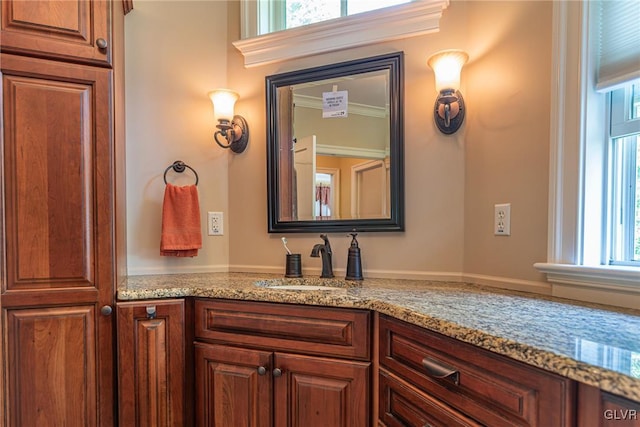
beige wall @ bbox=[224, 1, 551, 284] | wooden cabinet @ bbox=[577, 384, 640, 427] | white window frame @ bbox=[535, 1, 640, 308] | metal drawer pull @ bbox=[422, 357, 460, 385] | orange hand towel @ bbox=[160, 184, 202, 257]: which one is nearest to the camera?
wooden cabinet @ bbox=[577, 384, 640, 427]

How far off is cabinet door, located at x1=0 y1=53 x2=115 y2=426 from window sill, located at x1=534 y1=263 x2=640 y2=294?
156 cm

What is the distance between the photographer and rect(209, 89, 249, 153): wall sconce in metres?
1.74

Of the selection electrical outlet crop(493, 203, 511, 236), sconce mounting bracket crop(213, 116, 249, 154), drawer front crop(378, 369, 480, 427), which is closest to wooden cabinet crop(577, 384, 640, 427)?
drawer front crop(378, 369, 480, 427)

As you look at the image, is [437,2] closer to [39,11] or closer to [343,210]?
[343,210]

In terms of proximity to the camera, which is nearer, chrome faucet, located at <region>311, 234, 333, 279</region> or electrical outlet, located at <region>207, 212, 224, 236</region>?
chrome faucet, located at <region>311, 234, 333, 279</region>

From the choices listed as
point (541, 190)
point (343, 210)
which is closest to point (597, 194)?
point (541, 190)

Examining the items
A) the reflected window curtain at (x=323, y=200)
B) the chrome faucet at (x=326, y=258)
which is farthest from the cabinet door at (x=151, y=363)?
the reflected window curtain at (x=323, y=200)

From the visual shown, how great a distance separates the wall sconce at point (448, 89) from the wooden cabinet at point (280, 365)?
3.00 ft

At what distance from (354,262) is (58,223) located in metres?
1.16

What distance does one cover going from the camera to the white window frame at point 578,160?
3.62 ft

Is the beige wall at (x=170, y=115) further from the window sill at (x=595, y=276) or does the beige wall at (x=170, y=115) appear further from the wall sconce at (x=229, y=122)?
the window sill at (x=595, y=276)

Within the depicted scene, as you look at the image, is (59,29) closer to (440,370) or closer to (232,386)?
(232,386)

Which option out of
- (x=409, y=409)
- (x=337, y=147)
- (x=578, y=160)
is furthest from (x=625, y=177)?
(x=337, y=147)

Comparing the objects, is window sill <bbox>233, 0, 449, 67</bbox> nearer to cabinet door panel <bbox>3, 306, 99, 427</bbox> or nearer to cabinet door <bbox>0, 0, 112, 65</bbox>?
cabinet door <bbox>0, 0, 112, 65</bbox>
